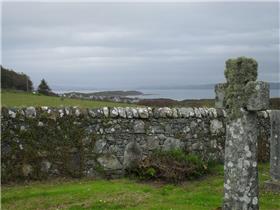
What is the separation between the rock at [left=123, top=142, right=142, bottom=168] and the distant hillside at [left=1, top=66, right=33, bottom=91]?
129 ft

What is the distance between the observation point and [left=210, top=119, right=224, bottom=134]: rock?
17.8 m

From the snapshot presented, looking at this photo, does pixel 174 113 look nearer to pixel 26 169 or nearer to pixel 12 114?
pixel 26 169

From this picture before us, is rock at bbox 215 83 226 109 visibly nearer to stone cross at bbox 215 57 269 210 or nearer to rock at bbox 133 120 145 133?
stone cross at bbox 215 57 269 210

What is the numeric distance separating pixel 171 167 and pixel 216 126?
3.30 m

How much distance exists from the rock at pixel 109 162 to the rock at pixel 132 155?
271 mm

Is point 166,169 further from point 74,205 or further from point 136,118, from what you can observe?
point 74,205

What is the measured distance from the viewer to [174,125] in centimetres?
1700

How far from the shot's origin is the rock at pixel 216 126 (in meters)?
17.8

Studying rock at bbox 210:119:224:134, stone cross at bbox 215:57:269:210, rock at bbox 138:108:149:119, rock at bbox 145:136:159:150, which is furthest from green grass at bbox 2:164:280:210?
rock at bbox 210:119:224:134

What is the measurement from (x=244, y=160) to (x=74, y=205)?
15.5 ft

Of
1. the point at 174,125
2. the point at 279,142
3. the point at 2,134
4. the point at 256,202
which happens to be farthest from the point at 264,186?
the point at 2,134

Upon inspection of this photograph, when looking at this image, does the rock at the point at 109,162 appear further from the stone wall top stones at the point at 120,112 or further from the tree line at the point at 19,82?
the tree line at the point at 19,82

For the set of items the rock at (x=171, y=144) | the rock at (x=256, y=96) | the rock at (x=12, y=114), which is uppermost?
the rock at (x=256, y=96)

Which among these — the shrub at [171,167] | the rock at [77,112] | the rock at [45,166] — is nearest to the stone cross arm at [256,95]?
the shrub at [171,167]
